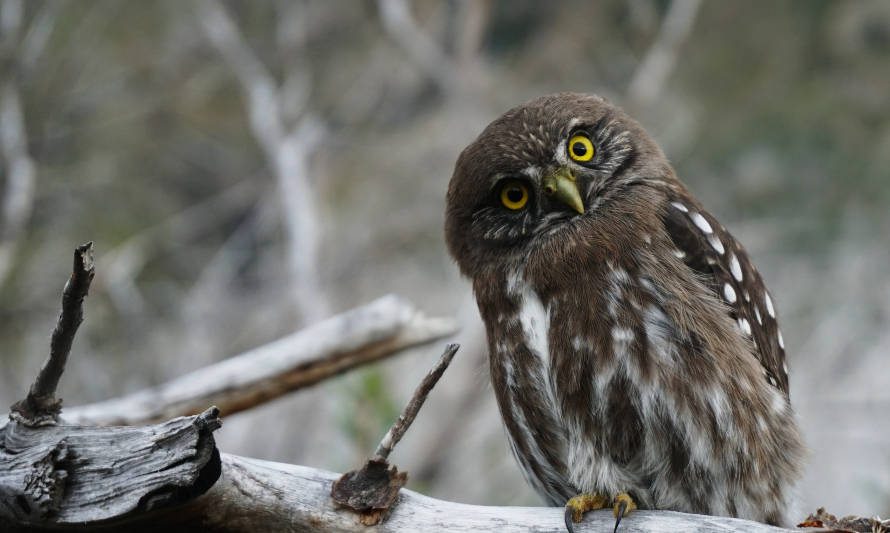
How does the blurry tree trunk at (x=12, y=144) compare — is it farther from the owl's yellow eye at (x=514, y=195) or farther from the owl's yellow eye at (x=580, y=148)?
the owl's yellow eye at (x=580, y=148)

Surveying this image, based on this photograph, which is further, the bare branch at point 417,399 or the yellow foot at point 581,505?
the yellow foot at point 581,505

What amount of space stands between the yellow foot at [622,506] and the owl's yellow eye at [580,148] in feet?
3.22

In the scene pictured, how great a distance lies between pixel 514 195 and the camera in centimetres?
259

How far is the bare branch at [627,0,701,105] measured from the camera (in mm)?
7938

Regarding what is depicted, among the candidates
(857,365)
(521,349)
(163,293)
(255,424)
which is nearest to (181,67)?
(163,293)

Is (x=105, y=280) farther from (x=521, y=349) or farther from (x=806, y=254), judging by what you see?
(x=806, y=254)

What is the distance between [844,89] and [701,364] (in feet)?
28.2

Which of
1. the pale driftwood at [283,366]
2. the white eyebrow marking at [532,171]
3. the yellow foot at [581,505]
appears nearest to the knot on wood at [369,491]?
the yellow foot at [581,505]

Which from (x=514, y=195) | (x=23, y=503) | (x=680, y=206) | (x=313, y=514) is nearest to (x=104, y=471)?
(x=23, y=503)

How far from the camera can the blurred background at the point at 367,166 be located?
7531 mm

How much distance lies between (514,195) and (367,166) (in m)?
7.73

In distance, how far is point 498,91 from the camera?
925cm

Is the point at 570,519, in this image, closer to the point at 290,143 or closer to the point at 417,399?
the point at 417,399

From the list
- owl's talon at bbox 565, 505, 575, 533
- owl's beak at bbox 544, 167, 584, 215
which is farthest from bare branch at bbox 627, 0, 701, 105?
owl's talon at bbox 565, 505, 575, 533
